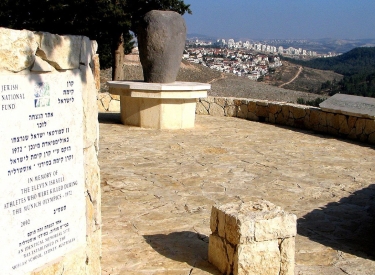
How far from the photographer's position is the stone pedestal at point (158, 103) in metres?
8.98

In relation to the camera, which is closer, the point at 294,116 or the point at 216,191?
the point at 216,191

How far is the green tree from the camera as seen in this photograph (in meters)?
17.3

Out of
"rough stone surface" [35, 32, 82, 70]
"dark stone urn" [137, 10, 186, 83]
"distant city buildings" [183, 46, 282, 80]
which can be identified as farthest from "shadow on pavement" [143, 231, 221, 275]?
"distant city buildings" [183, 46, 282, 80]

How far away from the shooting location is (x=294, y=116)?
10.7 m

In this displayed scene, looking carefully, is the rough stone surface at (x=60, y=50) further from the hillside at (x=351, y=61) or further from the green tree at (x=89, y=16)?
the hillside at (x=351, y=61)

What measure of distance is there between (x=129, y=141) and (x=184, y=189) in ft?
9.50

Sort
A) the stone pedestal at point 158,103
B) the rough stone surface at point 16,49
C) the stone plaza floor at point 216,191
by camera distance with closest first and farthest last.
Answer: the rough stone surface at point 16,49, the stone plaza floor at point 216,191, the stone pedestal at point 158,103

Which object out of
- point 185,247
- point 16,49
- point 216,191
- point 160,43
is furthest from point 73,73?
point 160,43

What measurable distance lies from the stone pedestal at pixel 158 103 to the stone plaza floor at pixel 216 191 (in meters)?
0.27

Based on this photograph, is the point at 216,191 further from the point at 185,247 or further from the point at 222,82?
the point at 222,82

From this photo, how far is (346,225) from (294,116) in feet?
20.6

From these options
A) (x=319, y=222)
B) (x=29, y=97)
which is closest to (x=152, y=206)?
(x=319, y=222)

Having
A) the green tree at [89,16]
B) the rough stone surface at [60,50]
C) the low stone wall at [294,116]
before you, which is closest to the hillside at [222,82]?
the green tree at [89,16]

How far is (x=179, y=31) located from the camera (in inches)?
372
